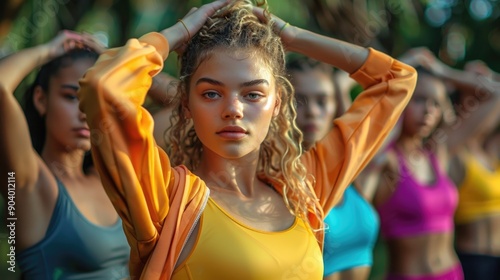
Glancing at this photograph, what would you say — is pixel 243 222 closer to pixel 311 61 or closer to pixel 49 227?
pixel 49 227

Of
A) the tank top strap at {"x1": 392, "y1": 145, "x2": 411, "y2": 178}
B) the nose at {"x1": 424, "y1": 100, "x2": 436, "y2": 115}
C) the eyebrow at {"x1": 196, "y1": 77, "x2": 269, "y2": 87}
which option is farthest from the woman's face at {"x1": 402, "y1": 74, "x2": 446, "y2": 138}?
the eyebrow at {"x1": 196, "y1": 77, "x2": 269, "y2": 87}

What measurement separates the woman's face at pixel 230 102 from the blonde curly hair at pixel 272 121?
4cm

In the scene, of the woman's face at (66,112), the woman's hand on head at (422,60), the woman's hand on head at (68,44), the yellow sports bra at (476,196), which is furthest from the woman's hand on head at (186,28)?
the yellow sports bra at (476,196)

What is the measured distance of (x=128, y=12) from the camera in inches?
134

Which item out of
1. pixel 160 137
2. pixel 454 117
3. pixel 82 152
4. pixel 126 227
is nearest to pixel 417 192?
pixel 454 117

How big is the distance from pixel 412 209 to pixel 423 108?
1.71ft

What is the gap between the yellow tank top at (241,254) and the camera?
1781 millimetres

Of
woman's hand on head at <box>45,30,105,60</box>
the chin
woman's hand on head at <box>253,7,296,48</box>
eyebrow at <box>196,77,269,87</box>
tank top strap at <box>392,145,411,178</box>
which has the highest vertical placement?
woman's hand on head at <box>253,7,296,48</box>

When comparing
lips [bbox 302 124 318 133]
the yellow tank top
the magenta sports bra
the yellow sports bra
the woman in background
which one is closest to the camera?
the yellow tank top

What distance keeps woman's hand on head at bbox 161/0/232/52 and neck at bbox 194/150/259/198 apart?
0.93ft

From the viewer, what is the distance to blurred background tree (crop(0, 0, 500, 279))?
3.24 metres

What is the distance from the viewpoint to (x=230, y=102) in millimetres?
1873

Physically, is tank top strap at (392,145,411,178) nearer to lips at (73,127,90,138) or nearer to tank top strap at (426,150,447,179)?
tank top strap at (426,150,447,179)

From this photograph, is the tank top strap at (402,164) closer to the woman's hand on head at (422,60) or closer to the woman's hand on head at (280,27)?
the woman's hand on head at (422,60)
